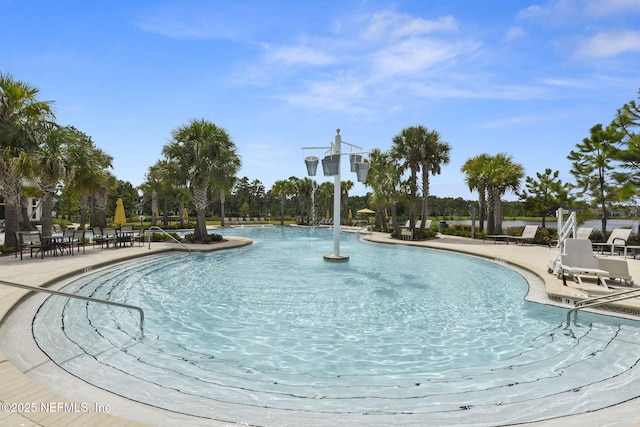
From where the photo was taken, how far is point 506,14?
35.2 feet

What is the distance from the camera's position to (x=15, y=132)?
43.4 feet

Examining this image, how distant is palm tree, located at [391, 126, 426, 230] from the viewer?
2456 centimetres

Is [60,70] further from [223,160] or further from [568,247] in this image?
[568,247]

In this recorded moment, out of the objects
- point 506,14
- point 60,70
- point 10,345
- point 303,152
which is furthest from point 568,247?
point 60,70

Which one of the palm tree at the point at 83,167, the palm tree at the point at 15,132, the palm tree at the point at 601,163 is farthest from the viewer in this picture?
the palm tree at the point at 601,163

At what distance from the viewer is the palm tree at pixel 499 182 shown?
962 inches

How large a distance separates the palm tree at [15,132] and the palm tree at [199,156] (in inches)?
228

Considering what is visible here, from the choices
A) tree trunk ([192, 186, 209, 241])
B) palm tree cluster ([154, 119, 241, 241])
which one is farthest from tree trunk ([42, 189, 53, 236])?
tree trunk ([192, 186, 209, 241])

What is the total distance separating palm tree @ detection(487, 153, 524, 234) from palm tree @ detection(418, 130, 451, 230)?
3326mm

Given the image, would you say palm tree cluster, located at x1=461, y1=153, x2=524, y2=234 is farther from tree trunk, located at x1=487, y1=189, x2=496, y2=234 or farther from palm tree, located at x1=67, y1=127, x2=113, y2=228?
palm tree, located at x1=67, y1=127, x2=113, y2=228

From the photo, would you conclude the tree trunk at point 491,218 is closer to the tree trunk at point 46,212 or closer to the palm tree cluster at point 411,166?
the palm tree cluster at point 411,166

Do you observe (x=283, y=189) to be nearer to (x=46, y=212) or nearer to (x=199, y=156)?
(x=199, y=156)

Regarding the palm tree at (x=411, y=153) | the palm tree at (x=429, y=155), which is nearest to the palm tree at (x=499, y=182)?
the palm tree at (x=429, y=155)

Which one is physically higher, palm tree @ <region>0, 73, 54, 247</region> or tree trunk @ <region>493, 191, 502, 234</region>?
palm tree @ <region>0, 73, 54, 247</region>
